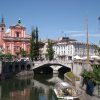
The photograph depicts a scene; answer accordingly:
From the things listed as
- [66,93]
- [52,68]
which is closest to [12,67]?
[52,68]

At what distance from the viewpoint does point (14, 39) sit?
113 m

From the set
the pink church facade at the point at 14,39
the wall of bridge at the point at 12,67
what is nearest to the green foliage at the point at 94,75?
the wall of bridge at the point at 12,67

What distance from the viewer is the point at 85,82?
155 feet

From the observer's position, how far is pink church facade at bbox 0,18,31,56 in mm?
112062

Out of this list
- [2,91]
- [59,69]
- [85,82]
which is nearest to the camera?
[85,82]

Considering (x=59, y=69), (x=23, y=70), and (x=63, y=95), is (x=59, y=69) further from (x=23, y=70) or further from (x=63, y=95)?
(x=63, y=95)

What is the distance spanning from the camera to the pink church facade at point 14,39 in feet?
368

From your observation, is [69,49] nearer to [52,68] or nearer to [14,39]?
[14,39]

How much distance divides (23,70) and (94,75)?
49.3 m

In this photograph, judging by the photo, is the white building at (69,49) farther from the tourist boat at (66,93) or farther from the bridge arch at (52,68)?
the tourist boat at (66,93)

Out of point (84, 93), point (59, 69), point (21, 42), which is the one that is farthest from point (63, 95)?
point (21, 42)

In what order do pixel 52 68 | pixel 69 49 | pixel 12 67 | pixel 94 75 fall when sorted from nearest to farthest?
pixel 94 75 → pixel 12 67 → pixel 52 68 → pixel 69 49

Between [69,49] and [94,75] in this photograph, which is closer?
[94,75]

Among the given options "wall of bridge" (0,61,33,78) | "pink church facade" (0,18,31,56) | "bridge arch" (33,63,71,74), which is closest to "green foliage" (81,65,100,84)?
"wall of bridge" (0,61,33,78)
